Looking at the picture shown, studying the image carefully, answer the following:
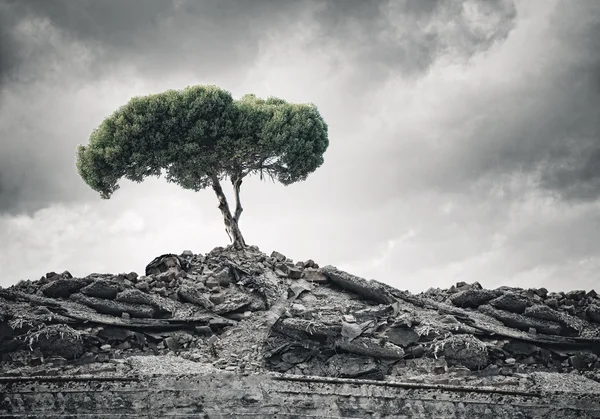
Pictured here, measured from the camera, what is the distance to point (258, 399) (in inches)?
508

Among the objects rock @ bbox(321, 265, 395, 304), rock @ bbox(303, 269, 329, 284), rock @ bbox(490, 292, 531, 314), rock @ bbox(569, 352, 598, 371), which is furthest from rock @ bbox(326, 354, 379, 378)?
rock @ bbox(569, 352, 598, 371)

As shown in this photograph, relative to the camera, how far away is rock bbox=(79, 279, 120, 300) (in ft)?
59.2

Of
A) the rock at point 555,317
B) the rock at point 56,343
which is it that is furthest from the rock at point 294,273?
the rock at point 56,343

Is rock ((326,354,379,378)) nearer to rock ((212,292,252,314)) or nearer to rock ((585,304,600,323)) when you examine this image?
rock ((212,292,252,314))

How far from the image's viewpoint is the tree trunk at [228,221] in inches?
993

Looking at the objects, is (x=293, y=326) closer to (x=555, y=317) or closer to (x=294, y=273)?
(x=294, y=273)

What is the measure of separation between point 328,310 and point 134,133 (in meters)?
12.2

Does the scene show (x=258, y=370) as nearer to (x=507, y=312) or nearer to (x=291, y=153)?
(x=507, y=312)

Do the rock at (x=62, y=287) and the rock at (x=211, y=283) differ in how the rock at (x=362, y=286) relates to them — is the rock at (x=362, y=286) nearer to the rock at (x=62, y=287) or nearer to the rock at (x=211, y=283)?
the rock at (x=211, y=283)

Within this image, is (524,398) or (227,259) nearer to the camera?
(524,398)

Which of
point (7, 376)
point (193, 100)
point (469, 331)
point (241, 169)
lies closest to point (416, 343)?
point (469, 331)

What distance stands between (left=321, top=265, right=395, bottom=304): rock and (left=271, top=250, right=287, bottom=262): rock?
3112 millimetres

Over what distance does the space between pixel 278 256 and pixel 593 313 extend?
39.2 ft

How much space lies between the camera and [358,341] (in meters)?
15.6
